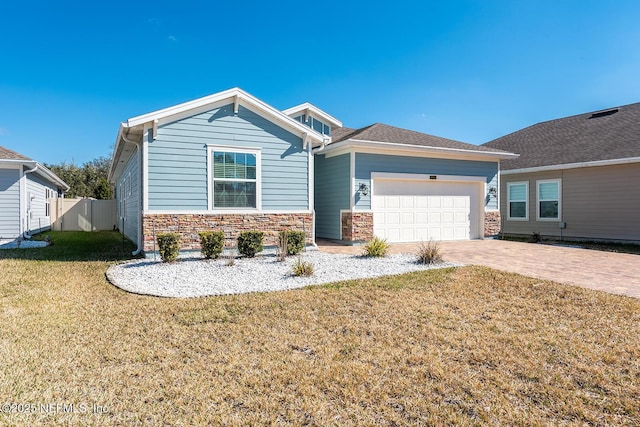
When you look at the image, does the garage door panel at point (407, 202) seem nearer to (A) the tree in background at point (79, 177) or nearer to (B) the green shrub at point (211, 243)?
(B) the green shrub at point (211, 243)

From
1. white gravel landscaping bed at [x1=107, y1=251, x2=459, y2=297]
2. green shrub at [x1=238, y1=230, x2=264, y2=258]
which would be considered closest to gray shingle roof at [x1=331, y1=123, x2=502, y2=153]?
white gravel landscaping bed at [x1=107, y1=251, x2=459, y2=297]

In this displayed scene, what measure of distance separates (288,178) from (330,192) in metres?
2.78

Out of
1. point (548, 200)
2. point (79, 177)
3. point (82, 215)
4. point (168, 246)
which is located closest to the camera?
point (168, 246)

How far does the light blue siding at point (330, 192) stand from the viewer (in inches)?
471

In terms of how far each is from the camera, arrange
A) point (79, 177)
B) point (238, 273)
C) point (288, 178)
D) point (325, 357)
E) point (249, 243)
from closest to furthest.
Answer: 1. point (325, 357)
2. point (238, 273)
3. point (249, 243)
4. point (288, 178)
5. point (79, 177)

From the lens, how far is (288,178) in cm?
1030

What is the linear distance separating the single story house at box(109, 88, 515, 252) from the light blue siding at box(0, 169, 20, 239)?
355 centimetres

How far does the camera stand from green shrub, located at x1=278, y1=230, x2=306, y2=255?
9.05 meters

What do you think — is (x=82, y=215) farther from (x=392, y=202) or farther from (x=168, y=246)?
(x=392, y=202)

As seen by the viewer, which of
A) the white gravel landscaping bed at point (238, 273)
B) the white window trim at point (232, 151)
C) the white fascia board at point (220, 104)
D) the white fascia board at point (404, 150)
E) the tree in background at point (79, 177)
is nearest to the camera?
the white gravel landscaping bed at point (238, 273)

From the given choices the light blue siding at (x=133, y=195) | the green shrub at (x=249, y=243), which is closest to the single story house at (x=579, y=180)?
the green shrub at (x=249, y=243)

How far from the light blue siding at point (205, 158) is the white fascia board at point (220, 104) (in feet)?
0.48

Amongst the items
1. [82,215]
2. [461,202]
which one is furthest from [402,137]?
[82,215]

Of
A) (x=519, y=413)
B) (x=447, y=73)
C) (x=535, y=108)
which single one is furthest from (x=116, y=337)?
(x=535, y=108)
